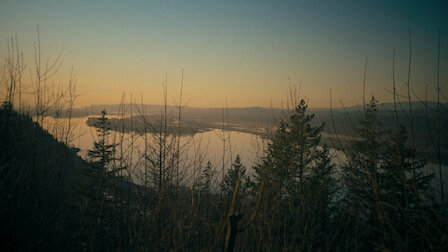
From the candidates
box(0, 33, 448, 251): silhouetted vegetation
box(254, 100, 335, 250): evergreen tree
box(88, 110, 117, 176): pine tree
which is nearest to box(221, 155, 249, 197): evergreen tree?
box(0, 33, 448, 251): silhouetted vegetation

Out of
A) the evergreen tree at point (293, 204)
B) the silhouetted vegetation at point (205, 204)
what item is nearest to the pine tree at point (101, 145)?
the silhouetted vegetation at point (205, 204)

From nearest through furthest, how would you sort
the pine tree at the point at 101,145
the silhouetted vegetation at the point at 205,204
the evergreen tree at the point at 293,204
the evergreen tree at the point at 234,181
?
the silhouetted vegetation at the point at 205,204, the evergreen tree at the point at 234,181, the evergreen tree at the point at 293,204, the pine tree at the point at 101,145

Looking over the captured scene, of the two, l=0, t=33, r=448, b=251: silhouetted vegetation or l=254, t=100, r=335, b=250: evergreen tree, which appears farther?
l=254, t=100, r=335, b=250: evergreen tree

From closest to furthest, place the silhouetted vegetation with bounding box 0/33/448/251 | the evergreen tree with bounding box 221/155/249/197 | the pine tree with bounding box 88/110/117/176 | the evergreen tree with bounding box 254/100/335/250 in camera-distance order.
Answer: the silhouetted vegetation with bounding box 0/33/448/251
the evergreen tree with bounding box 221/155/249/197
the evergreen tree with bounding box 254/100/335/250
the pine tree with bounding box 88/110/117/176

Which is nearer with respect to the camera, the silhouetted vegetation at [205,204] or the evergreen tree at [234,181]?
the silhouetted vegetation at [205,204]

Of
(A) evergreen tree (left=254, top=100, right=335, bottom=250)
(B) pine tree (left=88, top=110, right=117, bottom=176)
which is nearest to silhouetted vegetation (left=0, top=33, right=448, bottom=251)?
(A) evergreen tree (left=254, top=100, right=335, bottom=250)

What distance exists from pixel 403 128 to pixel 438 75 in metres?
8.80

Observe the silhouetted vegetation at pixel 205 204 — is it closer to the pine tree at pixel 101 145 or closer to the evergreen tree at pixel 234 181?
the evergreen tree at pixel 234 181

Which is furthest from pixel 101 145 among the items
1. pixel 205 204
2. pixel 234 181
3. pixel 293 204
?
pixel 293 204

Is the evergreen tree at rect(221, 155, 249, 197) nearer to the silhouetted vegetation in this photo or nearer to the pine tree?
the silhouetted vegetation

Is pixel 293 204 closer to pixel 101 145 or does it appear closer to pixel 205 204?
pixel 205 204

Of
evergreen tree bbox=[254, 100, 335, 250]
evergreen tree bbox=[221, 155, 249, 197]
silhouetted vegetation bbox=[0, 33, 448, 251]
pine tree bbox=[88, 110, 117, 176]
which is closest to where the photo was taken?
silhouetted vegetation bbox=[0, 33, 448, 251]

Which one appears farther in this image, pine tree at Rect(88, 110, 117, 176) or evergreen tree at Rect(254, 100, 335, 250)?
pine tree at Rect(88, 110, 117, 176)

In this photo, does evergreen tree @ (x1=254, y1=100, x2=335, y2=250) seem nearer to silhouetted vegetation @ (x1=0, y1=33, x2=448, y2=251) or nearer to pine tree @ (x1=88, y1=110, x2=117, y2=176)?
silhouetted vegetation @ (x1=0, y1=33, x2=448, y2=251)
